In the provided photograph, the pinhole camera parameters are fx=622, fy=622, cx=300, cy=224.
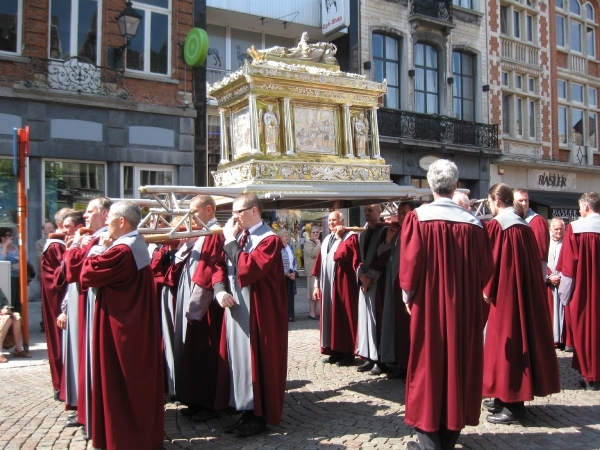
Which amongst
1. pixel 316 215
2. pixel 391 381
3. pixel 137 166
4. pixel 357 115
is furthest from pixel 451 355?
pixel 316 215

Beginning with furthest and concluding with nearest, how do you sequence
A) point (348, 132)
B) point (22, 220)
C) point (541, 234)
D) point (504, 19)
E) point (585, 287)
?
point (504, 19) < point (22, 220) < point (348, 132) < point (541, 234) < point (585, 287)

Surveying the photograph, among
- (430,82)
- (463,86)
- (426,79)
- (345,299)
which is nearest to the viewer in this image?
(345,299)

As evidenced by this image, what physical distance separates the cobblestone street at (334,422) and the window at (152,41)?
10.2 metres

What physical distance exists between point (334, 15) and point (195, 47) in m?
5.61

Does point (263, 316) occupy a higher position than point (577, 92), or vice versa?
point (577, 92)

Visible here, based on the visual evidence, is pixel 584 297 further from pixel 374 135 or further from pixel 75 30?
pixel 75 30

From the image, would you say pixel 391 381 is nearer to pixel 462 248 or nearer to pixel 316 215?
pixel 462 248

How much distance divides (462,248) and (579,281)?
109 inches

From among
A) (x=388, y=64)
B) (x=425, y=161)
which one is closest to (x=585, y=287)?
(x=425, y=161)

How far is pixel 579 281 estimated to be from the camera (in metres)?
6.49

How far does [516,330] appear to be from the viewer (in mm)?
5227

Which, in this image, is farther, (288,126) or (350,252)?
(350,252)

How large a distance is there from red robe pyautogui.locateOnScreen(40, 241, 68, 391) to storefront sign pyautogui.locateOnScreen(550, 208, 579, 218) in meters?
20.8

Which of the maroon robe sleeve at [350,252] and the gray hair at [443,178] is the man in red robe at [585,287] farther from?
the gray hair at [443,178]
